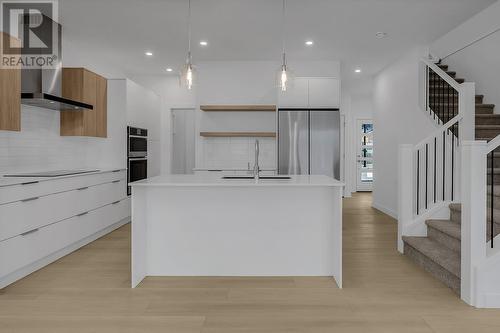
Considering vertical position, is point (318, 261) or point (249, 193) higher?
point (249, 193)

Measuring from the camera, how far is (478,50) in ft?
18.0

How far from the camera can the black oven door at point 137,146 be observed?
5879 mm

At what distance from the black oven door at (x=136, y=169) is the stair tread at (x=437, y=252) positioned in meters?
3.96

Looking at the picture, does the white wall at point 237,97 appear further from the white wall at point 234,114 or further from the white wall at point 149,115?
the white wall at point 149,115

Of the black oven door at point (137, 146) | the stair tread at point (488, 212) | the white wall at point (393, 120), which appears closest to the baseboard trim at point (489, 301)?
the stair tread at point (488, 212)

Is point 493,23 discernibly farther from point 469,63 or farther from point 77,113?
point 77,113


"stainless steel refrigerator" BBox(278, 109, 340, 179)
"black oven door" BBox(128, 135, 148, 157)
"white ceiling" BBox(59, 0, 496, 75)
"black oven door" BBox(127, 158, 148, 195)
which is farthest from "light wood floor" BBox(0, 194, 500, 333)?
"white ceiling" BBox(59, 0, 496, 75)

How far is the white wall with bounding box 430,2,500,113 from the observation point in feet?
16.2

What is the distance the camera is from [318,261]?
3402 mm

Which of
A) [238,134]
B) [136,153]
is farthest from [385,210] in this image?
[136,153]

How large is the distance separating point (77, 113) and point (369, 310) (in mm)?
4282

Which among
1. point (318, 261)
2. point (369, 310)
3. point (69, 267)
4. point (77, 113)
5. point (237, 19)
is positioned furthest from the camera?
point (77, 113)

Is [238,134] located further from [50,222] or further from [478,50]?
[478,50]

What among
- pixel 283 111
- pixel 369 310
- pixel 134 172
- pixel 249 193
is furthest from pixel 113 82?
pixel 369 310
